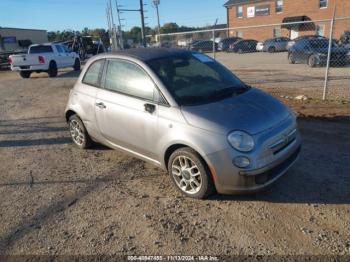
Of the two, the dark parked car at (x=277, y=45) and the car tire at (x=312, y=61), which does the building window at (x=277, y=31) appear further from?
the car tire at (x=312, y=61)

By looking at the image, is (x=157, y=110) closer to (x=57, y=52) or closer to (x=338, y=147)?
(x=338, y=147)

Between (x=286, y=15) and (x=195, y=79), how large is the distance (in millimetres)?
41989

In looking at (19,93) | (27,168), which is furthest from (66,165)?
(19,93)

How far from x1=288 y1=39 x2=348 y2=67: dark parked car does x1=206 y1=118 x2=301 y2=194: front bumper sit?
13.2 metres

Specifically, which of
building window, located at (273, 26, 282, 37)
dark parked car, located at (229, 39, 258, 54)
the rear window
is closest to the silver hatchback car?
the rear window

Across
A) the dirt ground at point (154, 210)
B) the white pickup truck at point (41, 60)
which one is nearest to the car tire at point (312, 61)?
the dirt ground at point (154, 210)

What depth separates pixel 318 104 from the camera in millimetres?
8062

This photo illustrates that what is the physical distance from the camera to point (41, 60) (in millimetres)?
17906

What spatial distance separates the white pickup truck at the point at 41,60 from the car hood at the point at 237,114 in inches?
640

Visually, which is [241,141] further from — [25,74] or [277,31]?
[277,31]

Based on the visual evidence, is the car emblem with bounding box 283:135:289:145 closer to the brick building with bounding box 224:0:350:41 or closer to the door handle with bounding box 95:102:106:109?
the door handle with bounding box 95:102:106:109

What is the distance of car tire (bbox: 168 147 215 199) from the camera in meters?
3.76

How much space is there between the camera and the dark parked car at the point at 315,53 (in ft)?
49.0

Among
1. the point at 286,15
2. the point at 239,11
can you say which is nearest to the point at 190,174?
the point at 286,15
